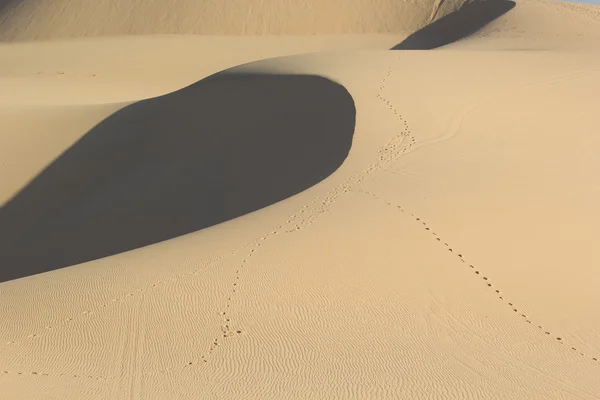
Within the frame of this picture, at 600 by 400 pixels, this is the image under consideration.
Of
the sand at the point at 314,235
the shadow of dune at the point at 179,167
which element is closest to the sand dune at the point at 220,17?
the sand at the point at 314,235

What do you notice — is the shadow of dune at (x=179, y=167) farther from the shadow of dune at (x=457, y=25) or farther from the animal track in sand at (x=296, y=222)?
the shadow of dune at (x=457, y=25)

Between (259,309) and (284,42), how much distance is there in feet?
76.0

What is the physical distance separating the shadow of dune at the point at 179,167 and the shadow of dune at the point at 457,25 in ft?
48.7

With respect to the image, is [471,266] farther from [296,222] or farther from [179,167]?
[179,167]

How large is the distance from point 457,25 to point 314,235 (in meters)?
22.4

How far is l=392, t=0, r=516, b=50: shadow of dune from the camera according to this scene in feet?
81.4

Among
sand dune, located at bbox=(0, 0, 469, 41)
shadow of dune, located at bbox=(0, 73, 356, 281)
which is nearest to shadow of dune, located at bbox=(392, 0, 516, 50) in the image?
sand dune, located at bbox=(0, 0, 469, 41)

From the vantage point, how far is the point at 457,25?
2591 centimetres

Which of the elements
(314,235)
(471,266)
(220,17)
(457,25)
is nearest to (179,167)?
(314,235)

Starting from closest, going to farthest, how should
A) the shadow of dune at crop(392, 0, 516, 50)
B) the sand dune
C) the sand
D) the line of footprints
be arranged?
the sand
the line of footprints
the shadow of dune at crop(392, 0, 516, 50)
the sand dune

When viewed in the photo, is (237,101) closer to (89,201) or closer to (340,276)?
(89,201)

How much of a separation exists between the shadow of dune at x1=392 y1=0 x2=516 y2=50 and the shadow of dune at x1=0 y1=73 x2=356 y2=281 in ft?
48.7

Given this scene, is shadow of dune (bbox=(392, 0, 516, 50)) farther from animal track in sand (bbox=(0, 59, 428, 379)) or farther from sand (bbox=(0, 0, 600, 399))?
animal track in sand (bbox=(0, 59, 428, 379))

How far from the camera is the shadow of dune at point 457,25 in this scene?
81.4 ft
